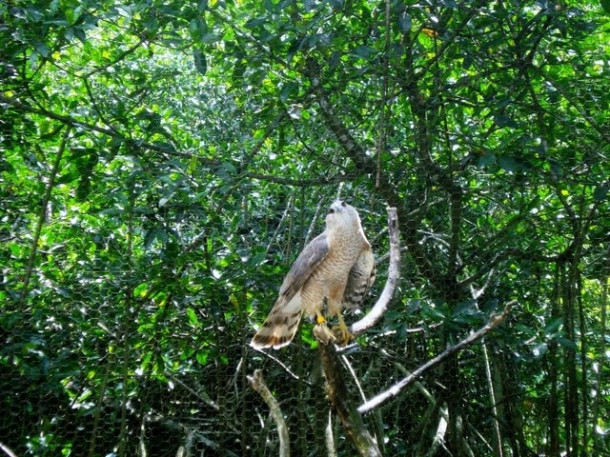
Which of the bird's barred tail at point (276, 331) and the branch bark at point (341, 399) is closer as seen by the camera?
the branch bark at point (341, 399)

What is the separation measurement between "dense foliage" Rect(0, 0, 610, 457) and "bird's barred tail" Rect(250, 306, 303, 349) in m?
0.18

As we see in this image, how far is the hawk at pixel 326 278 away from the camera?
6.70 ft

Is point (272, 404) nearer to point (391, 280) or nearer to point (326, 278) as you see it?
point (391, 280)

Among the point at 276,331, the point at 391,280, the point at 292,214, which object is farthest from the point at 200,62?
the point at 391,280

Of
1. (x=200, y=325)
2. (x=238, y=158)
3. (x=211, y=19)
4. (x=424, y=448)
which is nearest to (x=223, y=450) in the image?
(x=200, y=325)

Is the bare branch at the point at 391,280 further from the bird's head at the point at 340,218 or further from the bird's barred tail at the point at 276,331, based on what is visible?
the bird's barred tail at the point at 276,331

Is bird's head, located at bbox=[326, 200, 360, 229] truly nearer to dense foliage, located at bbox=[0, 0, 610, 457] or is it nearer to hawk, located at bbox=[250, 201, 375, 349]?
hawk, located at bbox=[250, 201, 375, 349]

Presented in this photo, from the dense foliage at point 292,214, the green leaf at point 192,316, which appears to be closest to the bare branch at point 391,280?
the dense foliage at point 292,214

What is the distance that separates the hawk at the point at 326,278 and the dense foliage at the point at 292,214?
17cm

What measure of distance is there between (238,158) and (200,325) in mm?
648

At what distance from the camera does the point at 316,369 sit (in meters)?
2.62

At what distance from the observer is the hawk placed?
204 centimetres

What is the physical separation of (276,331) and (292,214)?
0.53 metres

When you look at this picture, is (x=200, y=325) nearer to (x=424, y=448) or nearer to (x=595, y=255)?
(x=424, y=448)
